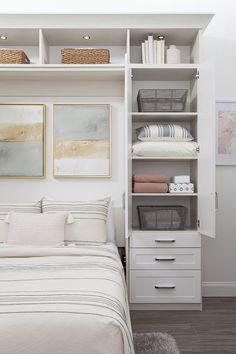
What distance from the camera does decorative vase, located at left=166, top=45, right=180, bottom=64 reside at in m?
3.76

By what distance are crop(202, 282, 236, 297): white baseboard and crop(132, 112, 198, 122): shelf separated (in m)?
1.52

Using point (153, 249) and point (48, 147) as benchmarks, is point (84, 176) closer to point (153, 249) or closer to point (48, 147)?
point (48, 147)

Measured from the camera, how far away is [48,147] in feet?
13.2

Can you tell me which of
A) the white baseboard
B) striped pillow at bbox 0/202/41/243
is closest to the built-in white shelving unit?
the white baseboard

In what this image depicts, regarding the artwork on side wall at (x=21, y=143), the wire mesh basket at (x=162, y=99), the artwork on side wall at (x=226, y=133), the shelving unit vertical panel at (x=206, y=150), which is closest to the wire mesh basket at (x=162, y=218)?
the shelving unit vertical panel at (x=206, y=150)

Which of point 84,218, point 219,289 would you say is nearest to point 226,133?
point 219,289

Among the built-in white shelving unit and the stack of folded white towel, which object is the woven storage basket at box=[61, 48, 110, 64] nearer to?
the built-in white shelving unit

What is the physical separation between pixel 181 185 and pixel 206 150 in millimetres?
424

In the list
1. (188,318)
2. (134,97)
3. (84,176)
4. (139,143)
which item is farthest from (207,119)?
(188,318)

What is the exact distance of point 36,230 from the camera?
3279mm

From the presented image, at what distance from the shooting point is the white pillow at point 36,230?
326cm

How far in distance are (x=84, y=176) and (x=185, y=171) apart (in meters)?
0.92

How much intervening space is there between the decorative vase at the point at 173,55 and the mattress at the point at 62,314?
2.11 metres

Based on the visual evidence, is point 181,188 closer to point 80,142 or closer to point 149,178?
point 149,178
